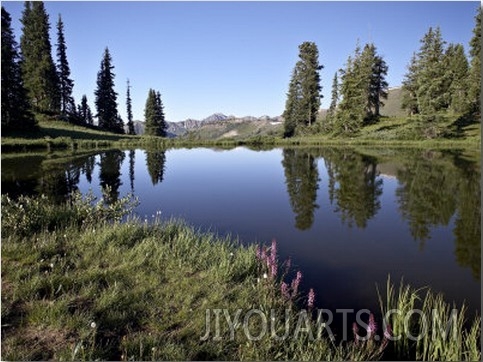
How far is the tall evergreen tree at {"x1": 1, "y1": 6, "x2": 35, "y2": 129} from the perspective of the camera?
131 ft

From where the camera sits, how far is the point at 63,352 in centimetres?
397

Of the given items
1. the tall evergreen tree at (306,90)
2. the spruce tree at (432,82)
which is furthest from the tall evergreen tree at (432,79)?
the tall evergreen tree at (306,90)

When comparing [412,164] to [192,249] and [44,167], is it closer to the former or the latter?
[192,249]

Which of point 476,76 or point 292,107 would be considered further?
point 292,107

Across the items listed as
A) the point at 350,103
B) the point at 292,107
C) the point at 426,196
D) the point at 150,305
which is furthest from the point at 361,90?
the point at 150,305

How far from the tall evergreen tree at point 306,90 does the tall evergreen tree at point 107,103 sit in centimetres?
3837

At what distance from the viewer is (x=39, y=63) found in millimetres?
58938

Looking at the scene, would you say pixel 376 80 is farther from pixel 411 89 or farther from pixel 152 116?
pixel 152 116

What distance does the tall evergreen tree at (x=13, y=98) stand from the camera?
40062 mm

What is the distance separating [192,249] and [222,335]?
3057 mm

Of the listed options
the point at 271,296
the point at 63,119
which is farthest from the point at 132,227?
the point at 63,119

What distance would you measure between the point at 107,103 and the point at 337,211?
7339 cm

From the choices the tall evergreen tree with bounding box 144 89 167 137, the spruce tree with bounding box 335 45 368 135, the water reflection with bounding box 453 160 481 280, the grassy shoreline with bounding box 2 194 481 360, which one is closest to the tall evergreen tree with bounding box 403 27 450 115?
the spruce tree with bounding box 335 45 368 135

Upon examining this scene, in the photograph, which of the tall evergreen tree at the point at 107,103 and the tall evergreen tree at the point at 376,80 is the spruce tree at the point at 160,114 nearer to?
the tall evergreen tree at the point at 107,103
